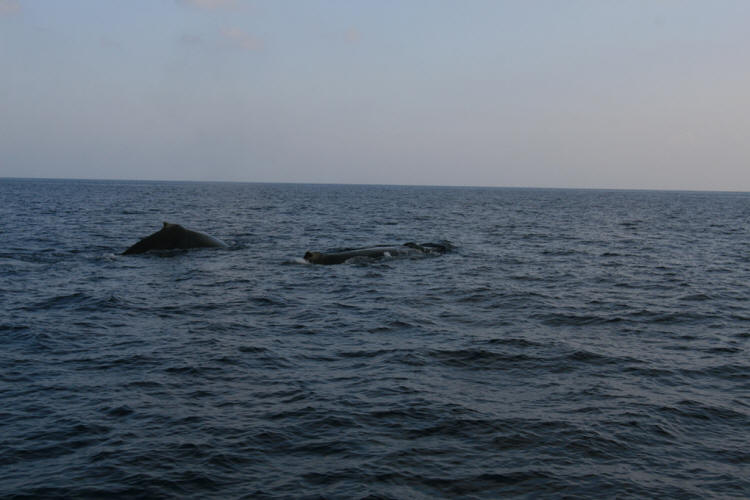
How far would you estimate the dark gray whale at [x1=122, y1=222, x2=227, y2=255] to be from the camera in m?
28.6

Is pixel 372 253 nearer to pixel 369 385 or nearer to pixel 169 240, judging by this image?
pixel 169 240

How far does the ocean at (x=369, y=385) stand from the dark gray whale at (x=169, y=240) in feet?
15.7

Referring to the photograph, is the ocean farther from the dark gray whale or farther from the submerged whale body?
the dark gray whale

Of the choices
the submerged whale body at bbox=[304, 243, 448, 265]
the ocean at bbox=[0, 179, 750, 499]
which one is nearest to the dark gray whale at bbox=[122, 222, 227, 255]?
the ocean at bbox=[0, 179, 750, 499]

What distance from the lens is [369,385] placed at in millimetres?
11375

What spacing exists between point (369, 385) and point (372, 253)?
17.1 meters

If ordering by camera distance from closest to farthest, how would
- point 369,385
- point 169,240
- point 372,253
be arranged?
point 369,385 < point 372,253 < point 169,240

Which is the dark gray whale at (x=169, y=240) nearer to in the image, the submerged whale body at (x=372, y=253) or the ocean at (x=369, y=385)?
the ocean at (x=369, y=385)

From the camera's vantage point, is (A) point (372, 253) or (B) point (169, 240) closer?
(A) point (372, 253)

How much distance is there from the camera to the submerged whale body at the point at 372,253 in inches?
1062

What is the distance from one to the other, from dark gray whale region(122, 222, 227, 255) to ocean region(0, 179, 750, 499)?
4.79m

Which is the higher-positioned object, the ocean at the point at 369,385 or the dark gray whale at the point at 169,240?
the dark gray whale at the point at 169,240

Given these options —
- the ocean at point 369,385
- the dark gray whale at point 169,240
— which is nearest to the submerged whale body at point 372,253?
the ocean at point 369,385

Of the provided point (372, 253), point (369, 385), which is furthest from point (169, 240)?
point (369, 385)
